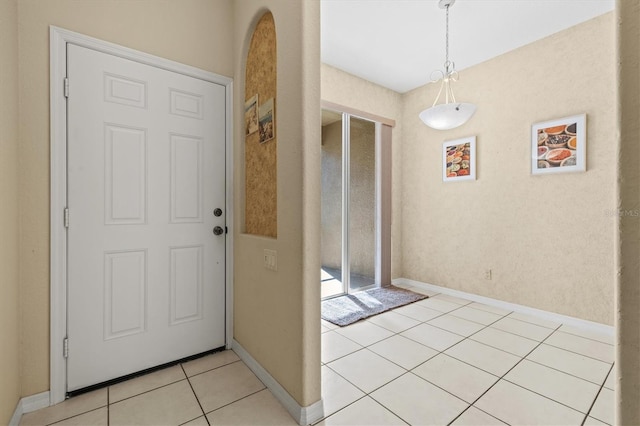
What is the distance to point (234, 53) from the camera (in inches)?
93.3

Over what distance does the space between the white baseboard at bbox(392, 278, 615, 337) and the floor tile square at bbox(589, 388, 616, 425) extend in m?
1.17

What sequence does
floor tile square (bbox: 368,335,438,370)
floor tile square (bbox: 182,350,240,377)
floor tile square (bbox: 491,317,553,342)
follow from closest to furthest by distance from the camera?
floor tile square (bbox: 182,350,240,377), floor tile square (bbox: 368,335,438,370), floor tile square (bbox: 491,317,553,342)

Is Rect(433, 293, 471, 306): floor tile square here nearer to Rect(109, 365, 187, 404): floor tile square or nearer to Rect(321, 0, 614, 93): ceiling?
Rect(321, 0, 614, 93): ceiling

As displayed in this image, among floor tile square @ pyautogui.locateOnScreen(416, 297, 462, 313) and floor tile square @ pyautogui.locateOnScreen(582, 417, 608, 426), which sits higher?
floor tile square @ pyautogui.locateOnScreen(416, 297, 462, 313)

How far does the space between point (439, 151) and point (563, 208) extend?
157cm

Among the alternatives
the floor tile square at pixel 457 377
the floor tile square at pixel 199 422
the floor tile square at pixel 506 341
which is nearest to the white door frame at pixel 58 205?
the floor tile square at pixel 199 422

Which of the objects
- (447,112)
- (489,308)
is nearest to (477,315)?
(489,308)

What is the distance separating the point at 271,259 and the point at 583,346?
8.92ft

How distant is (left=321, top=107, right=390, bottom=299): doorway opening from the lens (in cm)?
400

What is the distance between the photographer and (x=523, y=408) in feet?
5.51

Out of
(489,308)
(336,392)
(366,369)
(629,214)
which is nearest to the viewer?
(629,214)

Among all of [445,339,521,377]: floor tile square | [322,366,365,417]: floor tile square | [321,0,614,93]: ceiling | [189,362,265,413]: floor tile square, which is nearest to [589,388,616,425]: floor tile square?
[445,339,521,377]: floor tile square

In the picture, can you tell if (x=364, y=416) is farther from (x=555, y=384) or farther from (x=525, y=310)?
(x=525, y=310)

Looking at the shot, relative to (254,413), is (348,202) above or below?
above
